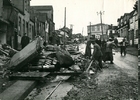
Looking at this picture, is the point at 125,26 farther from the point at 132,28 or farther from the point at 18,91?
the point at 18,91

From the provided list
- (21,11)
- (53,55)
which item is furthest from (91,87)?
(21,11)

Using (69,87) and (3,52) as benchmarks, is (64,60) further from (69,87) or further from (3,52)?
(3,52)

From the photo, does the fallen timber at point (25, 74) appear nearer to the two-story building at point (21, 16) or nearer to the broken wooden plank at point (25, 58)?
the broken wooden plank at point (25, 58)

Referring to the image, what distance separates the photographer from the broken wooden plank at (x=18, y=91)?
4.70 meters

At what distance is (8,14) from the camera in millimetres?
19906

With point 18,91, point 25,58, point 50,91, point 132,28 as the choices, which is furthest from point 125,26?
point 18,91

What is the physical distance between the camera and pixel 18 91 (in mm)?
5164

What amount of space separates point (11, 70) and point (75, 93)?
11.7 ft

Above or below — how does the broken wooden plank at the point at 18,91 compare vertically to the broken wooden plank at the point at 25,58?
below

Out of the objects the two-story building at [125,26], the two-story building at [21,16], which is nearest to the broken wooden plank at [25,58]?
A: the two-story building at [21,16]

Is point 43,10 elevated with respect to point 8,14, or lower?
elevated

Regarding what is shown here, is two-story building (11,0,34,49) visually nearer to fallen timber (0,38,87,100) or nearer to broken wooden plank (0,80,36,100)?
fallen timber (0,38,87,100)


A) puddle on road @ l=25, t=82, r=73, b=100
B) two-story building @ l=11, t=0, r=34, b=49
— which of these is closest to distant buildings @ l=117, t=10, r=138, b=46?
two-story building @ l=11, t=0, r=34, b=49

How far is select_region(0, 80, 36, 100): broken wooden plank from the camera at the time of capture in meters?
4.70
